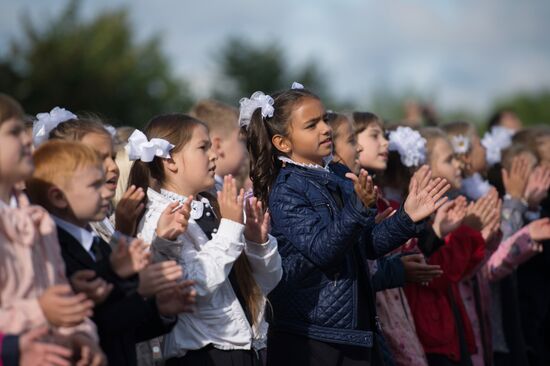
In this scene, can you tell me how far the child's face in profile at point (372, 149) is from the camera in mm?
6688

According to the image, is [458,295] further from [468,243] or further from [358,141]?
[358,141]

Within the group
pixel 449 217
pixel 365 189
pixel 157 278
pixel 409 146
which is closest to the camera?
pixel 157 278

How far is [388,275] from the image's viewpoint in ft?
18.6

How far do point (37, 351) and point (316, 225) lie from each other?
1.99 m

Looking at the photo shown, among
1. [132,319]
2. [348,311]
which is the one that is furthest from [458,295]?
[132,319]

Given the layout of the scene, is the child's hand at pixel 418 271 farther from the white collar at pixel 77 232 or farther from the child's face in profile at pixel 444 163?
the white collar at pixel 77 232

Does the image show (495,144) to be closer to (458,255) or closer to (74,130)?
(458,255)

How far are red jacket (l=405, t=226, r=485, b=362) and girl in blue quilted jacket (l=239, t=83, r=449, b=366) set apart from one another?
116 cm

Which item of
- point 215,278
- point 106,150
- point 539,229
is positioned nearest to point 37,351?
point 215,278

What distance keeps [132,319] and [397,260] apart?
93.6 inches

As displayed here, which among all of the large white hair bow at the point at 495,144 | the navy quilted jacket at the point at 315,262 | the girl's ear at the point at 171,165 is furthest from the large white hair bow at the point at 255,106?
the large white hair bow at the point at 495,144

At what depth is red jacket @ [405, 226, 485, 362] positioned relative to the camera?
20.8 feet

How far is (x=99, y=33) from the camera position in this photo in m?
29.0

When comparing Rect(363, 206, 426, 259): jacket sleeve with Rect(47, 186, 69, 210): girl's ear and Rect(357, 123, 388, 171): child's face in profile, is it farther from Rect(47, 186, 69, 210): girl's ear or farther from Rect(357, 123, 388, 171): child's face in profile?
Rect(47, 186, 69, 210): girl's ear
